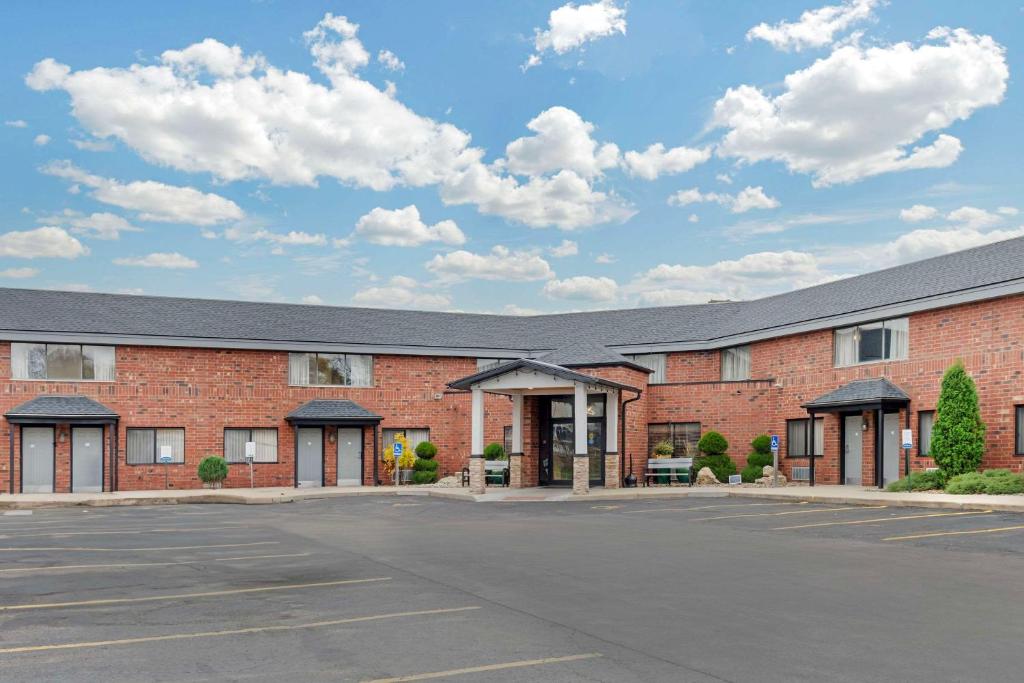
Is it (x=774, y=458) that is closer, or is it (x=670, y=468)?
(x=774, y=458)

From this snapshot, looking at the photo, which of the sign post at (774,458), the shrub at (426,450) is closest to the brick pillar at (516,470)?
the shrub at (426,450)

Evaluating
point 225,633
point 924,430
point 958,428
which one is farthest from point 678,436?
point 225,633

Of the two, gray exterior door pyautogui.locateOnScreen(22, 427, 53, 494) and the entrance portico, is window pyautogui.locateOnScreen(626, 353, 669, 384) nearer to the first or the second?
the entrance portico

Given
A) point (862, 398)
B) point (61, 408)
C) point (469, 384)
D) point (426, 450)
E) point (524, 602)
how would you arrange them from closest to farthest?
point (524, 602), point (862, 398), point (469, 384), point (61, 408), point (426, 450)

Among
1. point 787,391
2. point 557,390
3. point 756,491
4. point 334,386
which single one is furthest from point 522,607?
point 334,386

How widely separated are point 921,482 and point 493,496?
11251 mm

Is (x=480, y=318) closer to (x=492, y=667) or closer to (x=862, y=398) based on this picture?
(x=862, y=398)

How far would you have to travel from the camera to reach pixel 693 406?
115ft

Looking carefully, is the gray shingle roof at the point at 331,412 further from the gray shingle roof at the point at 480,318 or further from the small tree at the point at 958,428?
the small tree at the point at 958,428

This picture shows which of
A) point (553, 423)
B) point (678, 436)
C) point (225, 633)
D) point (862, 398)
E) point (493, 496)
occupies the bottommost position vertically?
point (493, 496)

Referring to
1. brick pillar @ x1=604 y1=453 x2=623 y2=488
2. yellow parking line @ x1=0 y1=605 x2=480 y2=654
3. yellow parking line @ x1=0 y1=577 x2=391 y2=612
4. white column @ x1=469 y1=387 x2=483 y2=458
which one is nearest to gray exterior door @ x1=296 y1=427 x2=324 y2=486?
white column @ x1=469 y1=387 x2=483 y2=458

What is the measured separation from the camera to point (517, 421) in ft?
105

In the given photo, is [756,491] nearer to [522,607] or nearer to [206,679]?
[522,607]

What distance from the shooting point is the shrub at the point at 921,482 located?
2569 cm
